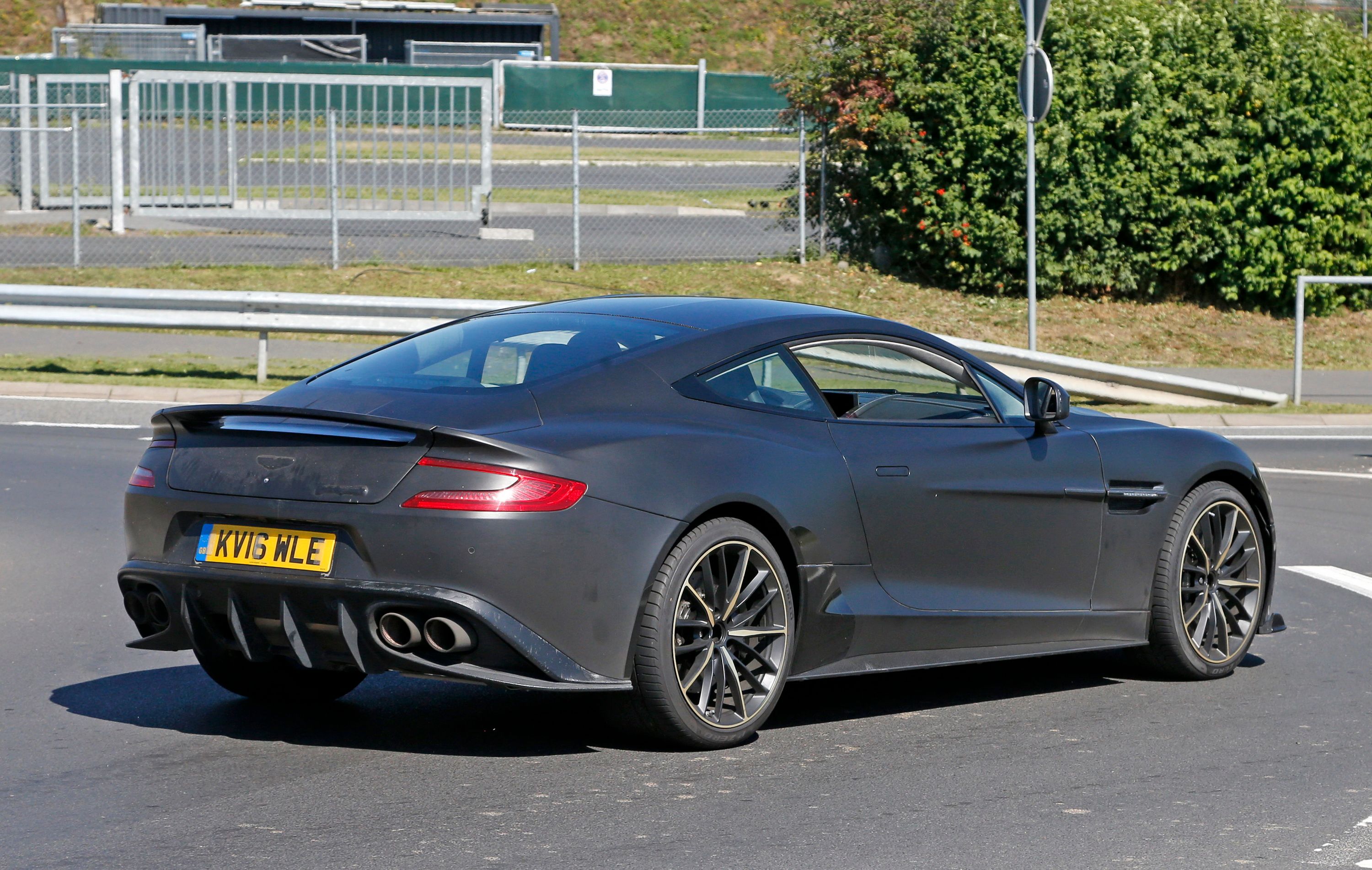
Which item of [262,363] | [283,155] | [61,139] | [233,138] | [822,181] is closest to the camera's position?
[262,363]

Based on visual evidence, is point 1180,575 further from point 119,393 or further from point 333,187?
point 333,187

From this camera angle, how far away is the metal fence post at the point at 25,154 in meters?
24.7

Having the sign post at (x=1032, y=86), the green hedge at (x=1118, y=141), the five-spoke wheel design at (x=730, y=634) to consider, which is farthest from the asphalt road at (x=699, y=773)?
the green hedge at (x=1118, y=141)

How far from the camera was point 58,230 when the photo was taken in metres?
23.9

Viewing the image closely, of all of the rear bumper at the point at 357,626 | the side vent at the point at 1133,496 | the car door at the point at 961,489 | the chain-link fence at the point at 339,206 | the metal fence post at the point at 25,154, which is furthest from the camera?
the metal fence post at the point at 25,154

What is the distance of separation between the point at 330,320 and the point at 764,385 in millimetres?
10055

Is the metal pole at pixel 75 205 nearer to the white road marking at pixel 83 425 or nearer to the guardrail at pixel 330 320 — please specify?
the guardrail at pixel 330 320

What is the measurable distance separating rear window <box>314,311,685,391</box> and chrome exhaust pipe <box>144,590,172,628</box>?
32.3 inches

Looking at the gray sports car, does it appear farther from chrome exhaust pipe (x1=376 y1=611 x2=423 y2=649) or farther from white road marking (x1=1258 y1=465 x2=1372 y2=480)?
white road marking (x1=1258 y1=465 x2=1372 y2=480)

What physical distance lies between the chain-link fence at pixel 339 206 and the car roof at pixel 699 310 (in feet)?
45.5

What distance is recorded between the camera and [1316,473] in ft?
41.8

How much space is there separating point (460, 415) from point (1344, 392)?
1422 cm

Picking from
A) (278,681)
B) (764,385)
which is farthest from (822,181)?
(278,681)

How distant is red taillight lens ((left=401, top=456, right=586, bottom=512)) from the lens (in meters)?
4.85
